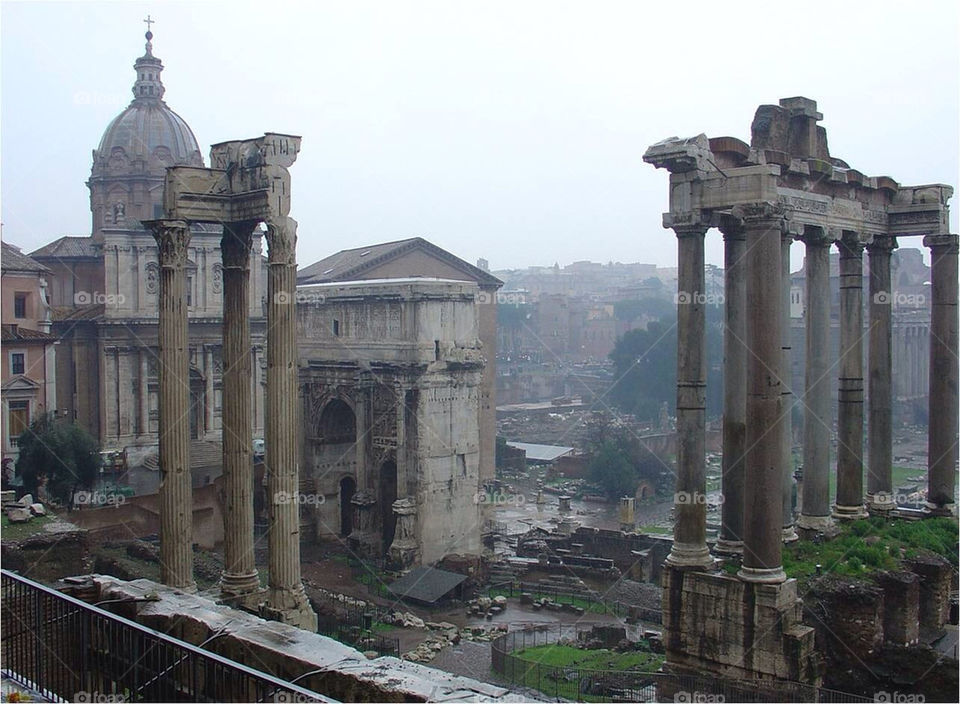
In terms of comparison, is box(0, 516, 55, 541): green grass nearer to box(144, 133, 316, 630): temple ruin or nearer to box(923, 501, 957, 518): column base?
box(144, 133, 316, 630): temple ruin

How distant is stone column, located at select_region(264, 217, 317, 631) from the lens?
14.4 metres

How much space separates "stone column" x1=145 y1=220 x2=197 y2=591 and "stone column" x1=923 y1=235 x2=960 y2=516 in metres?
12.2

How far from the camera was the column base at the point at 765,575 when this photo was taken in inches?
501

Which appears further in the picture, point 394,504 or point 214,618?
point 394,504

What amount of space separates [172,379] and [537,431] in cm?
6429

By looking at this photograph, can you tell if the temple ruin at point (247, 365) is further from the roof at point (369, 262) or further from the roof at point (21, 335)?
the roof at point (369, 262)

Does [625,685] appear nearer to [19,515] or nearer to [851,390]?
[851,390]

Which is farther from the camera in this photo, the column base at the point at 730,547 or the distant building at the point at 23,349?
the distant building at the point at 23,349

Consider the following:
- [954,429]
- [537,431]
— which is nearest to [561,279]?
[537,431]

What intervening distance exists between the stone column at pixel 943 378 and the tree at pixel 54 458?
908 inches

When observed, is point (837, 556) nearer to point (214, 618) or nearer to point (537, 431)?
point (214, 618)

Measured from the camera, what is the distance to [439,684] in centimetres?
834

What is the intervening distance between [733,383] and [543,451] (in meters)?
52.6

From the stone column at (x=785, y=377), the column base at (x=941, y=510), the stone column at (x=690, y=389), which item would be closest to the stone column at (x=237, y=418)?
the stone column at (x=690, y=389)
